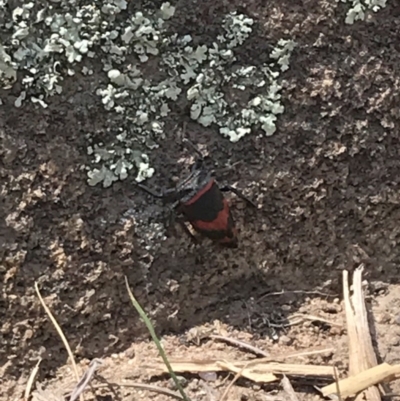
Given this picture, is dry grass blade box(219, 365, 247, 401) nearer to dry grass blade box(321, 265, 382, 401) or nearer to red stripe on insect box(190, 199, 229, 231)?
dry grass blade box(321, 265, 382, 401)

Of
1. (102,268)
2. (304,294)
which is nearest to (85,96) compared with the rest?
(102,268)

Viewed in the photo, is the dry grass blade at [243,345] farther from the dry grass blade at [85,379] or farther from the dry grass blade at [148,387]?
the dry grass blade at [85,379]

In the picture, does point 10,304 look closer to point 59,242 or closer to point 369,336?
point 59,242

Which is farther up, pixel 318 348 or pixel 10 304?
pixel 10 304

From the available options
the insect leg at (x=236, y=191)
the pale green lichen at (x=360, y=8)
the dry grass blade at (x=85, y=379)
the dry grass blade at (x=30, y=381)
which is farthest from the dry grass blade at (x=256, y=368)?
the pale green lichen at (x=360, y=8)

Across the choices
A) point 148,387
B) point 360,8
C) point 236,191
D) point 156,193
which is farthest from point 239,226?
point 360,8

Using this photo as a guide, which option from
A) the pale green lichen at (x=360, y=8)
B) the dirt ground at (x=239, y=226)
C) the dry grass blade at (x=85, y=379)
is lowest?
the dry grass blade at (x=85, y=379)
